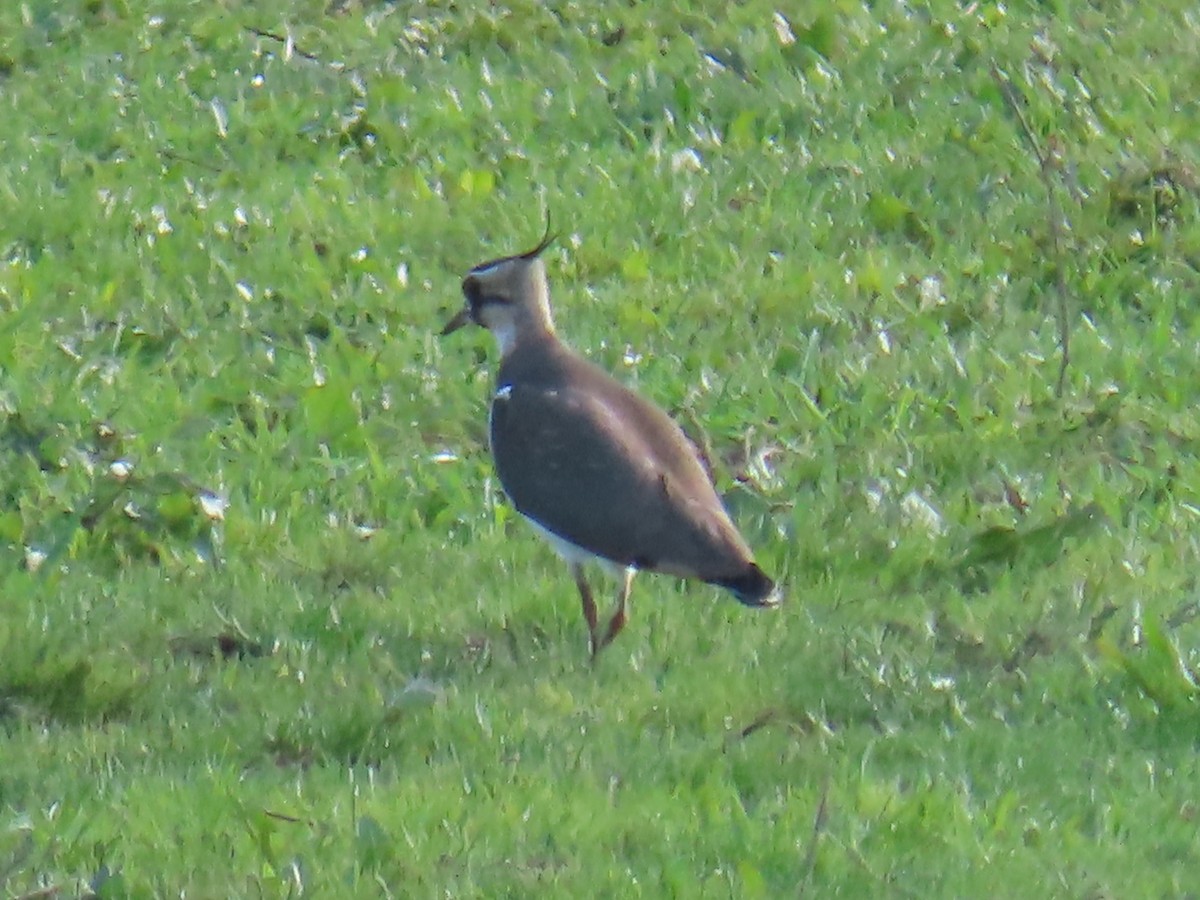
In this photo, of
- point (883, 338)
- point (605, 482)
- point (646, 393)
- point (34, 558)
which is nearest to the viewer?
point (605, 482)

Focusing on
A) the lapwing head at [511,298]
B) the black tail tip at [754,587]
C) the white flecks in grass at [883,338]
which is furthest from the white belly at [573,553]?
the white flecks in grass at [883,338]

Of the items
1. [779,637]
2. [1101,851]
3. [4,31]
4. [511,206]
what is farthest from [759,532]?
[4,31]

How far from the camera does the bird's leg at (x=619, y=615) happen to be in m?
6.80

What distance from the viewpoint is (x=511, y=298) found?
26.9 ft

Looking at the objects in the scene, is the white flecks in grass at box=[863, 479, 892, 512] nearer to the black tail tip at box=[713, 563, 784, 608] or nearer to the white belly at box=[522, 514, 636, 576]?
the white belly at box=[522, 514, 636, 576]

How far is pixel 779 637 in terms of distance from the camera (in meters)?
6.86

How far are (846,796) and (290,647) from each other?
6.00 feet

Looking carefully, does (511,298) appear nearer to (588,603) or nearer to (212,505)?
(212,505)

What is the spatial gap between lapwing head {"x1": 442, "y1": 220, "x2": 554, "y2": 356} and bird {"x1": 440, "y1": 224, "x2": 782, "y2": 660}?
0.13 metres

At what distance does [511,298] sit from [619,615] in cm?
164

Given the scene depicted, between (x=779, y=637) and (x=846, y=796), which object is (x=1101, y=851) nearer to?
(x=846, y=796)

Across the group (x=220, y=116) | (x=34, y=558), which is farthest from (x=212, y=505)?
(x=220, y=116)

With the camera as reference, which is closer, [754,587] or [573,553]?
[754,587]

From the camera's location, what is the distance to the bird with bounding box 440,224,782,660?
666 centimetres
